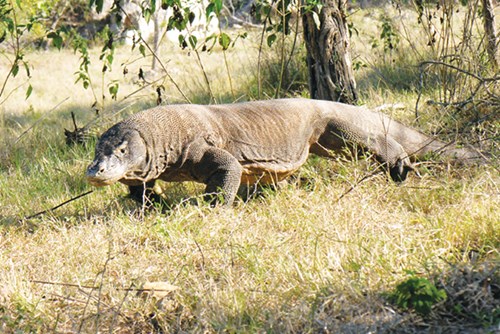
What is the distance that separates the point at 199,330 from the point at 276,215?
5.17 feet

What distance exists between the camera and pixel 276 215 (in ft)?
15.0

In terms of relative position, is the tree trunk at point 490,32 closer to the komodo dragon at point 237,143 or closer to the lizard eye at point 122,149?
the komodo dragon at point 237,143

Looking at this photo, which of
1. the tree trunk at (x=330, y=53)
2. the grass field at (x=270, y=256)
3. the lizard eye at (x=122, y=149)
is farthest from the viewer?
the tree trunk at (x=330, y=53)

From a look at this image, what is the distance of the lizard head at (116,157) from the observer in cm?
437

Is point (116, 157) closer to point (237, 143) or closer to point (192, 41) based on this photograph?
point (237, 143)

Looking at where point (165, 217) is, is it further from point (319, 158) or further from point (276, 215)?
point (319, 158)

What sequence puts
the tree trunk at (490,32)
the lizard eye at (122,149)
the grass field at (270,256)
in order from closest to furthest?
1. the grass field at (270,256)
2. the lizard eye at (122,149)
3. the tree trunk at (490,32)

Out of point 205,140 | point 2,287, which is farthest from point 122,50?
point 2,287

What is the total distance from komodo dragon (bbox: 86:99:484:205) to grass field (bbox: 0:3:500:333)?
8.0 inches

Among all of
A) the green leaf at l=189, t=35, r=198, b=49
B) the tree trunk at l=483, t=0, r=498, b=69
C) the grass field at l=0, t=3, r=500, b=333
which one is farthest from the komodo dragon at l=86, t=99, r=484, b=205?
the tree trunk at l=483, t=0, r=498, b=69

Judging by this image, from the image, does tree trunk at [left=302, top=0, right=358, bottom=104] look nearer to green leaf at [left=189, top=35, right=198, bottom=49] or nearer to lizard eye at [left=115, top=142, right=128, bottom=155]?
green leaf at [left=189, top=35, right=198, bottom=49]

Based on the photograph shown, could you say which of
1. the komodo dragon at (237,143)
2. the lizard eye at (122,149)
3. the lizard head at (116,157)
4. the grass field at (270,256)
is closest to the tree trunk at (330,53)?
the komodo dragon at (237,143)

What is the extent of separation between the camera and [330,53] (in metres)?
6.54

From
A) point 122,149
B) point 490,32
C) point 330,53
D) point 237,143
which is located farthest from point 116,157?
point 490,32
